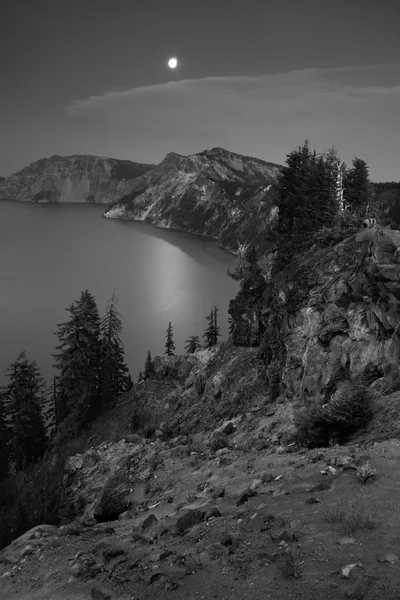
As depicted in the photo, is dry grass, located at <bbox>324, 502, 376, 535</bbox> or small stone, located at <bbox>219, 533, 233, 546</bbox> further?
small stone, located at <bbox>219, 533, 233, 546</bbox>

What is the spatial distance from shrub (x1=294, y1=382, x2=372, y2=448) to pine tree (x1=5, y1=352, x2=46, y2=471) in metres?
33.9

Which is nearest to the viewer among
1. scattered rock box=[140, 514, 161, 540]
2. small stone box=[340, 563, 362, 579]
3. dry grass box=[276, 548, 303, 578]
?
small stone box=[340, 563, 362, 579]

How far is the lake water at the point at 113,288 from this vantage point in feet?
229

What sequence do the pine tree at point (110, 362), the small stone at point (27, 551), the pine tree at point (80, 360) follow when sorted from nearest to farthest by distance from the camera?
the small stone at point (27, 551), the pine tree at point (80, 360), the pine tree at point (110, 362)

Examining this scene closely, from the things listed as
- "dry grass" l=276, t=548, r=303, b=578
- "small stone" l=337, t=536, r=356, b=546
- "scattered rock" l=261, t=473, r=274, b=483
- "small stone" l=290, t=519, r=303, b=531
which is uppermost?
"small stone" l=337, t=536, r=356, b=546

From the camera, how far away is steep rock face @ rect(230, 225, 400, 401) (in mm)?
21344

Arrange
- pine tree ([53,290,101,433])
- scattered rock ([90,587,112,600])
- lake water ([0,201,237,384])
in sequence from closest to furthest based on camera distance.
Answer: scattered rock ([90,587,112,600])
pine tree ([53,290,101,433])
lake water ([0,201,237,384])

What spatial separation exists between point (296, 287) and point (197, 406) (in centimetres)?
1412

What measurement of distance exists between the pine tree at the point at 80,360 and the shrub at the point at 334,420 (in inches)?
1194

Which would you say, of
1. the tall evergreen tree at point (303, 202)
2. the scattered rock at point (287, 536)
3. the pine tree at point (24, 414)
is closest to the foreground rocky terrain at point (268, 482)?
the scattered rock at point (287, 536)

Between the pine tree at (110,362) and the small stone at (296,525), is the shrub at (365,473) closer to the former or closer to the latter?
the small stone at (296,525)

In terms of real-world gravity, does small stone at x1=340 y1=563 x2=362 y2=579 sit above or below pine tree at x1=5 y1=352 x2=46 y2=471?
above

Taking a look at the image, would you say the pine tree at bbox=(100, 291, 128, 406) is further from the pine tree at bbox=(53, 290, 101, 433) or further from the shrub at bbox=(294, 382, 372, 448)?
the shrub at bbox=(294, 382, 372, 448)

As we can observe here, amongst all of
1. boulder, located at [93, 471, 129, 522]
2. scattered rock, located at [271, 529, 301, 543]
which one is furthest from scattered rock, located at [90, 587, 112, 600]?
boulder, located at [93, 471, 129, 522]
